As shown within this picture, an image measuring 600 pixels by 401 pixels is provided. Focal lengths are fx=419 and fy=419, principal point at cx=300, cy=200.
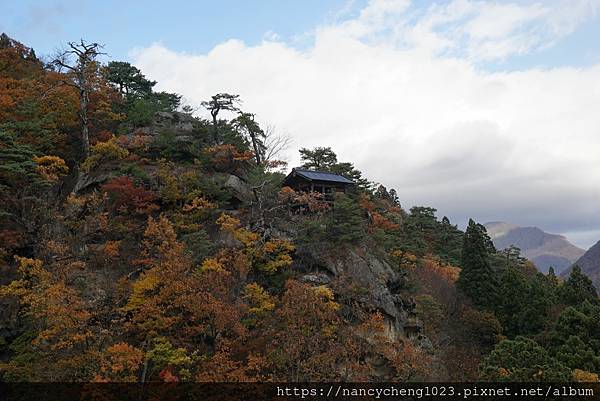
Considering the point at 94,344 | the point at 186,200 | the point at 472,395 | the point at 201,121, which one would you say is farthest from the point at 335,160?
the point at 94,344

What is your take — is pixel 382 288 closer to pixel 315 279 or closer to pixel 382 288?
pixel 382 288

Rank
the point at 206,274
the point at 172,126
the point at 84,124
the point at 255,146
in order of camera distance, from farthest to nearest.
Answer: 1. the point at 172,126
2. the point at 255,146
3. the point at 84,124
4. the point at 206,274

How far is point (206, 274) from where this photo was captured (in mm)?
19656

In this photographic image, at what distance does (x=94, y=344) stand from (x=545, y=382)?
19058 millimetres

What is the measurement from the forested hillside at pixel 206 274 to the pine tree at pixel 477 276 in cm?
12

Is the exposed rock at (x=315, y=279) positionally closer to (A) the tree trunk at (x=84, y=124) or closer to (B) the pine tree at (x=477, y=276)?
(B) the pine tree at (x=477, y=276)

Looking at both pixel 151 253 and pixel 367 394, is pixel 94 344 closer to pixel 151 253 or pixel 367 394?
pixel 151 253

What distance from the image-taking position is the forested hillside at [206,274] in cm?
1764

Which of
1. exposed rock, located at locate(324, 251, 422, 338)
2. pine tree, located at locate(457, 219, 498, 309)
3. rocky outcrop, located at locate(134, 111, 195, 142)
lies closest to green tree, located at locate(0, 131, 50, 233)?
rocky outcrop, located at locate(134, 111, 195, 142)

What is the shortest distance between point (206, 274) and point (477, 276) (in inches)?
903

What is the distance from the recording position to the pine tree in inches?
1280

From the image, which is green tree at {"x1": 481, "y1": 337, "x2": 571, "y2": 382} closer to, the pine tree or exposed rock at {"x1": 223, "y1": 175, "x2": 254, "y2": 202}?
the pine tree

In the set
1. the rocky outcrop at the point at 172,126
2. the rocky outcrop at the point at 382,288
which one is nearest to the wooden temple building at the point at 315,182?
the rocky outcrop at the point at 382,288

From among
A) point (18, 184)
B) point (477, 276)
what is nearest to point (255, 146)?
point (18, 184)
